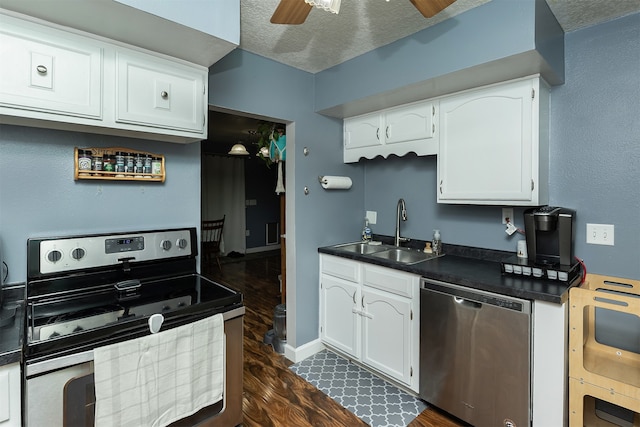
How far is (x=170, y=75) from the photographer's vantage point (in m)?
1.62

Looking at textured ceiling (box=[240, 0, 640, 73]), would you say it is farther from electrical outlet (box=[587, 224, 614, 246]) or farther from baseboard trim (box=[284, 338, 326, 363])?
baseboard trim (box=[284, 338, 326, 363])

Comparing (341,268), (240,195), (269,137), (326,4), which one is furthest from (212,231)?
(326,4)

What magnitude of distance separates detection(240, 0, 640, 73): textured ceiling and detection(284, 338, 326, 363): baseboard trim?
2264 millimetres

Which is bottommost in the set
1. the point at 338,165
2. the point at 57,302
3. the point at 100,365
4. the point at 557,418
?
the point at 557,418

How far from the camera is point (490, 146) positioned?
1958mm

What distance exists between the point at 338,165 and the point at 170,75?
157 centimetres

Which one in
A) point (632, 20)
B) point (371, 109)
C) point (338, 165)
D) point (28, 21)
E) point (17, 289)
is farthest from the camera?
point (338, 165)

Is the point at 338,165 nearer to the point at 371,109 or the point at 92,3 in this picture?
the point at 371,109

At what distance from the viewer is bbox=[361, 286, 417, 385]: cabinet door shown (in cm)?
206


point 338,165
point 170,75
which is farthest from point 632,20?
point 170,75

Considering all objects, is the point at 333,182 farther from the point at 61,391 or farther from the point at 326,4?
the point at 61,391

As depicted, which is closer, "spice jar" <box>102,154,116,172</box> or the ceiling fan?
the ceiling fan

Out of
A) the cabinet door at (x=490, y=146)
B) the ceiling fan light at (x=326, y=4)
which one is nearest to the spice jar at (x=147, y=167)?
the ceiling fan light at (x=326, y=4)

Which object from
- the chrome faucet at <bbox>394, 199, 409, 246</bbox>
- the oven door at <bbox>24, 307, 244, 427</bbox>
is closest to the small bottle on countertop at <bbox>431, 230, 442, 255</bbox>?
the chrome faucet at <bbox>394, 199, 409, 246</bbox>
